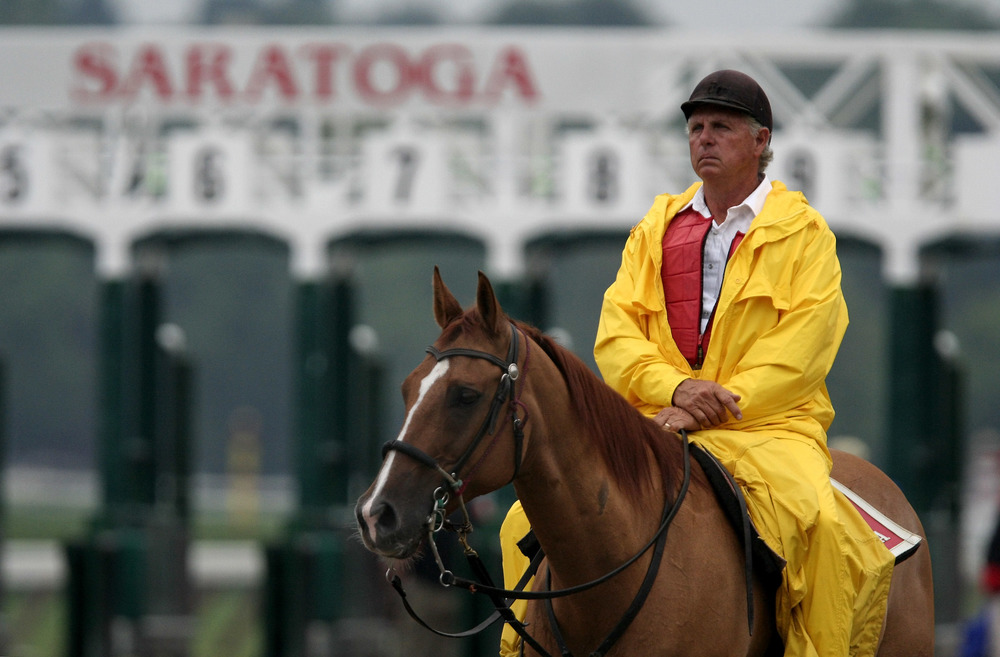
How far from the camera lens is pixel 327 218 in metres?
11.9

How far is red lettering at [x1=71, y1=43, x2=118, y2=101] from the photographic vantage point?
40.0ft

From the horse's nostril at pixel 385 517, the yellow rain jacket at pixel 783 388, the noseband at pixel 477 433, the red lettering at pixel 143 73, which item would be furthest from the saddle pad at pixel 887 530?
the red lettering at pixel 143 73

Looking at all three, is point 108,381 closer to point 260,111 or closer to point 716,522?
point 260,111

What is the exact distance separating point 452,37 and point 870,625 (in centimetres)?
870

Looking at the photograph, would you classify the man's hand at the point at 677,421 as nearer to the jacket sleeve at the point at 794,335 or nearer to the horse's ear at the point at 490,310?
the jacket sleeve at the point at 794,335

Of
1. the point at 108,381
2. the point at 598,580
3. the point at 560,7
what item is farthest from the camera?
the point at 560,7

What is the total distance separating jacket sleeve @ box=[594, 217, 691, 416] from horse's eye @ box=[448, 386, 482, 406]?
0.88m

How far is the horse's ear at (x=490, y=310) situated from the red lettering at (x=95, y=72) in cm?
930

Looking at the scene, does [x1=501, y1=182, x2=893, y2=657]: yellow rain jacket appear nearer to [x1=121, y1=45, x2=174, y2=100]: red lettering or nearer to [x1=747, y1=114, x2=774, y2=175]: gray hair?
Answer: [x1=747, y1=114, x2=774, y2=175]: gray hair

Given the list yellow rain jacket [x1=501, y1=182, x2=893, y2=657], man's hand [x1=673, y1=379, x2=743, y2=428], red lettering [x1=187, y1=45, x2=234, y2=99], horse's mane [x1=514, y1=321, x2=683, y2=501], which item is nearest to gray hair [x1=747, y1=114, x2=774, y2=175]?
yellow rain jacket [x1=501, y1=182, x2=893, y2=657]

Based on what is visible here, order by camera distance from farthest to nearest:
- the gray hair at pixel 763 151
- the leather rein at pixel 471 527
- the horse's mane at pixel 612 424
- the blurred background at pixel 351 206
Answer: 1. the blurred background at pixel 351 206
2. the gray hair at pixel 763 151
3. the horse's mane at pixel 612 424
4. the leather rein at pixel 471 527

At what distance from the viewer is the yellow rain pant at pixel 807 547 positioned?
4.14m

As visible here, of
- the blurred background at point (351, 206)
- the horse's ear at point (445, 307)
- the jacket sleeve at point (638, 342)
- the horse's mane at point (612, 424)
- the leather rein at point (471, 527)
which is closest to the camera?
the leather rein at point (471, 527)

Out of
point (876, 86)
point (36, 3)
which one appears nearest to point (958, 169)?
point (876, 86)
